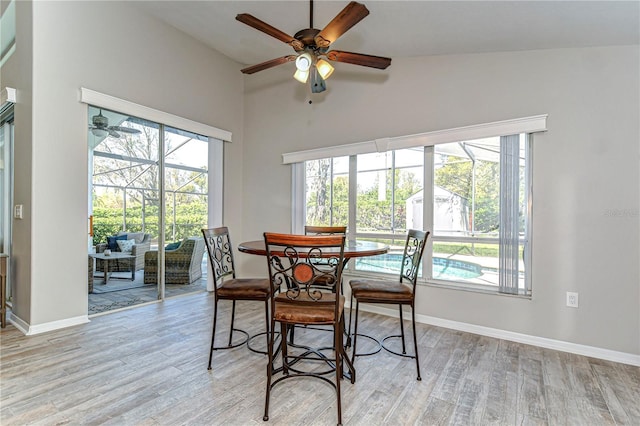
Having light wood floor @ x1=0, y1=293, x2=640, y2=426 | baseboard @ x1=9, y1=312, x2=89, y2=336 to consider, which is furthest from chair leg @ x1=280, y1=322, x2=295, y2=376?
baseboard @ x1=9, y1=312, x2=89, y2=336

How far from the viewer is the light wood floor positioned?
1699 mm

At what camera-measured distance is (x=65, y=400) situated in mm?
1806

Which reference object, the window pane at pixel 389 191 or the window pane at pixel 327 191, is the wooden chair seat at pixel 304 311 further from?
the window pane at pixel 327 191

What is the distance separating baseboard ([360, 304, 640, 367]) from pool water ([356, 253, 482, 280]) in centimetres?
45

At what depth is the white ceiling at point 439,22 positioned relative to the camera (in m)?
2.16

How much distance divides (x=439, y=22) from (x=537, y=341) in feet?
9.34

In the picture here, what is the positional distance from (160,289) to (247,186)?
1.86 m

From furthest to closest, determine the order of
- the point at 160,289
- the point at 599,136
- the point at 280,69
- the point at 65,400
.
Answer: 1. the point at 280,69
2. the point at 160,289
3. the point at 599,136
4. the point at 65,400

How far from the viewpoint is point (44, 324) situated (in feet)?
9.25

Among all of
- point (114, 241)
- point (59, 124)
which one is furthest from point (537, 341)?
point (59, 124)

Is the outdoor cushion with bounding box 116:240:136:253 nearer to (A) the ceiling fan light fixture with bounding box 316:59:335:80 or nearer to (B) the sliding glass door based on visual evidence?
(B) the sliding glass door

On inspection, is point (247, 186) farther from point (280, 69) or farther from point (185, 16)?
point (185, 16)

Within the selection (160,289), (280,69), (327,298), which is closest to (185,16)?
(280,69)

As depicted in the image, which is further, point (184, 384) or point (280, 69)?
point (280, 69)
